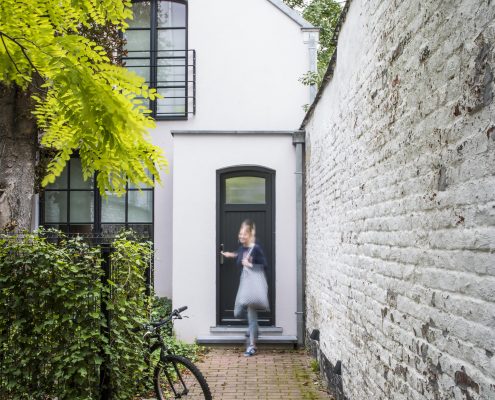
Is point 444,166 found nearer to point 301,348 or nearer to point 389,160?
point 389,160

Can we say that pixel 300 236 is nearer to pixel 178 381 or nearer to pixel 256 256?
pixel 256 256

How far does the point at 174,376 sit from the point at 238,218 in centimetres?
483

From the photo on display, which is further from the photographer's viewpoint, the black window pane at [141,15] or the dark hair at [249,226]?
the black window pane at [141,15]

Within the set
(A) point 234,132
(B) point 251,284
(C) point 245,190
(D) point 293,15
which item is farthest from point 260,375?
(D) point 293,15

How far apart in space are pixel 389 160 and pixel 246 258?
19.2ft

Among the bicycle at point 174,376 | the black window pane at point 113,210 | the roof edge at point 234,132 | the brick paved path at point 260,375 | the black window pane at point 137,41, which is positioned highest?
the black window pane at point 137,41

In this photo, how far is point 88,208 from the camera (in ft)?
41.5

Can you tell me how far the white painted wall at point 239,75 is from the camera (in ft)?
40.1

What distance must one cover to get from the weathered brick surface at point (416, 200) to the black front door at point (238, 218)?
4282 millimetres

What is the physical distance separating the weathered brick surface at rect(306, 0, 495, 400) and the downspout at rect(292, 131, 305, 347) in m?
3.88

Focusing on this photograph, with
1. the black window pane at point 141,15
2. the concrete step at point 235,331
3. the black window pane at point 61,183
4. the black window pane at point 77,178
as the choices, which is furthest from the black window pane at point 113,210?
the black window pane at point 141,15

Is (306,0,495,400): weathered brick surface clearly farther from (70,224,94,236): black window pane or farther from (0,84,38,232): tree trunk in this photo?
(70,224,94,236): black window pane

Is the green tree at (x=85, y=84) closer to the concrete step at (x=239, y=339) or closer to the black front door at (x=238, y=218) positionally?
the black front door at (x=238, y=218)

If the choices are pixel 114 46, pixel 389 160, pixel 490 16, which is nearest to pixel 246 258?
pixel 114 46
